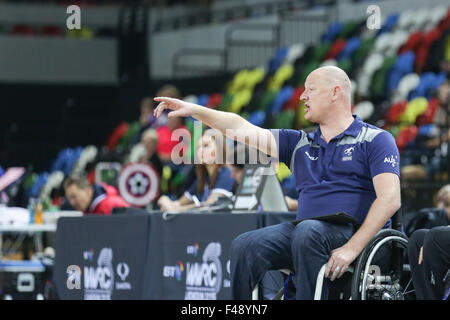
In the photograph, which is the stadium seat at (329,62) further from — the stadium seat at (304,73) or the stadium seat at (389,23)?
the stadium seat at (389,23)

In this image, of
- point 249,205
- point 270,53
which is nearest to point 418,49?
point 270,53

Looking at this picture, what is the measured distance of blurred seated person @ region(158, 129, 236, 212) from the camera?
6.56 m

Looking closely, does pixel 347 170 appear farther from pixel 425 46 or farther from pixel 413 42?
pixel 413 42

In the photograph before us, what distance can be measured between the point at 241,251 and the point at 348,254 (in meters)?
0.48

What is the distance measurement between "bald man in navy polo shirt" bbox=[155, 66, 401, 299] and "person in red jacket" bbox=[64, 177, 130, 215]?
124 inches

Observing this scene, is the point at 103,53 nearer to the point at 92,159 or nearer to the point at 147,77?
the point at 147,77

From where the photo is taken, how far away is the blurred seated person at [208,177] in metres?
6.56

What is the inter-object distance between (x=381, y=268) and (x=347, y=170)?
43 cm

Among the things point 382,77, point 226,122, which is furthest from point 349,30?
point 226,122

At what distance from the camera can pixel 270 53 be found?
17.4 meters

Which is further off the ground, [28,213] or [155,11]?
[155,11]

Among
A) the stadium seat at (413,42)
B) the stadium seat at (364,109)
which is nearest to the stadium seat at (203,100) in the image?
the stadium seat at (413,42)

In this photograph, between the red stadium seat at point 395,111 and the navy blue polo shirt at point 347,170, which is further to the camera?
the red stadium seat at point 395,111

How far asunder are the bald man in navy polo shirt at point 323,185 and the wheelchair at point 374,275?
40 mm
